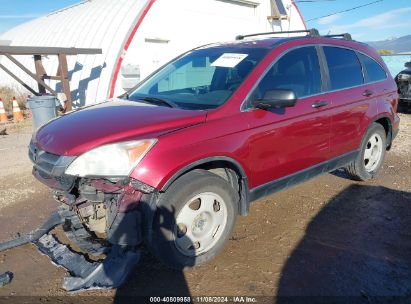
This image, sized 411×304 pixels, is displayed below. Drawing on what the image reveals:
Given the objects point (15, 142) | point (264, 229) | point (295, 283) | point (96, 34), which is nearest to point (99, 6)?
point (96, 34)

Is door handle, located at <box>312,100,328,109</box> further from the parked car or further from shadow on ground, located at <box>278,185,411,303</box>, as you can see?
the parked car

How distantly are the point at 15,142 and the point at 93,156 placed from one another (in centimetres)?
726

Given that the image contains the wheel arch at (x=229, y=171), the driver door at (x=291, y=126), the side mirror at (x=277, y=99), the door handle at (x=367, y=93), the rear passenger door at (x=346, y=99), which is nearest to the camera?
the wheel arch at (x=229, y=171)

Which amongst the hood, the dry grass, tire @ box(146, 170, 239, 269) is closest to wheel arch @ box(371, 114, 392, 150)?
tire @ box(146, 170, 239, 269)

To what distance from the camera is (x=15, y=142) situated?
903 centimetres

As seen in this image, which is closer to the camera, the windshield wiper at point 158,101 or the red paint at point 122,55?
the windshield wiper at point 158,101

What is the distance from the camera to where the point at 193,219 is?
3.22m

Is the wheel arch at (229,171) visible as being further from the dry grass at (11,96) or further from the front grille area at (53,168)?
the dry grass at (11,96)

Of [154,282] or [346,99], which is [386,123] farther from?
[154,282]

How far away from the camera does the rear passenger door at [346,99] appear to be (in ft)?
14.4

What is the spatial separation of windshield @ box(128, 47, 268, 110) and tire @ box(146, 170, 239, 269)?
30.0 inches

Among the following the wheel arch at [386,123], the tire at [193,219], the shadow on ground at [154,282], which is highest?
the wheel arch at [386,123]

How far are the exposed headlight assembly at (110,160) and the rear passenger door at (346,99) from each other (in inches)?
95.2

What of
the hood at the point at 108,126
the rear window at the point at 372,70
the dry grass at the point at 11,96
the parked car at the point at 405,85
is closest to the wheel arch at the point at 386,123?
the rear window at the point at 372,70
